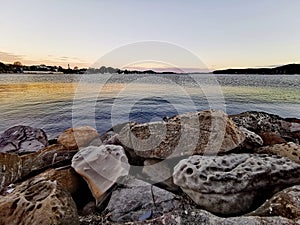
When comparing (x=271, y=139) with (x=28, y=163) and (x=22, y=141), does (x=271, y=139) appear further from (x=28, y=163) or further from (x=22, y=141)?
(x=22, y=141)

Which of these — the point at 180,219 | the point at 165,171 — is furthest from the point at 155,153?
the point at 180,219

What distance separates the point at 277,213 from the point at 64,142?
426 cm

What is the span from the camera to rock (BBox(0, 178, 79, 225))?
2418mm

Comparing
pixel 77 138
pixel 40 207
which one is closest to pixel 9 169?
pixel 77 138

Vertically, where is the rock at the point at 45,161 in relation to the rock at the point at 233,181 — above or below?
below

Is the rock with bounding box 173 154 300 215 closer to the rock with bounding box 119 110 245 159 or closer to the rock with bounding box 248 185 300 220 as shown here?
the rock with bounding box 248 185 300 220

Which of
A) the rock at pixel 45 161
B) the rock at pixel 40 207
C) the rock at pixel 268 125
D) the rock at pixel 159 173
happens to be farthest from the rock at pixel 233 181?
the rock at pixel 268 125

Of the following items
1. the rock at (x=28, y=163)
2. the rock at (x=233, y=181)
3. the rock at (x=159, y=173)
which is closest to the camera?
the rock at (x=233, y=181)

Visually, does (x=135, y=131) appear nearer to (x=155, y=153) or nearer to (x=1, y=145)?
(x=155, y=153)

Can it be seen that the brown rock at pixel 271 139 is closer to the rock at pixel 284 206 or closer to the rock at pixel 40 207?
the rock at pixel 284 206

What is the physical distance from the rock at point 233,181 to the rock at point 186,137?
30.9 inches

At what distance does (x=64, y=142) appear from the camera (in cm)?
538

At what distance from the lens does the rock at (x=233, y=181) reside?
2.83 metres

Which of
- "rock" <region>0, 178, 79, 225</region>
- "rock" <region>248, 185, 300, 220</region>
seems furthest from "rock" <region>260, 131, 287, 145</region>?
"rock" <region>0, 178, 79, 225</region>
